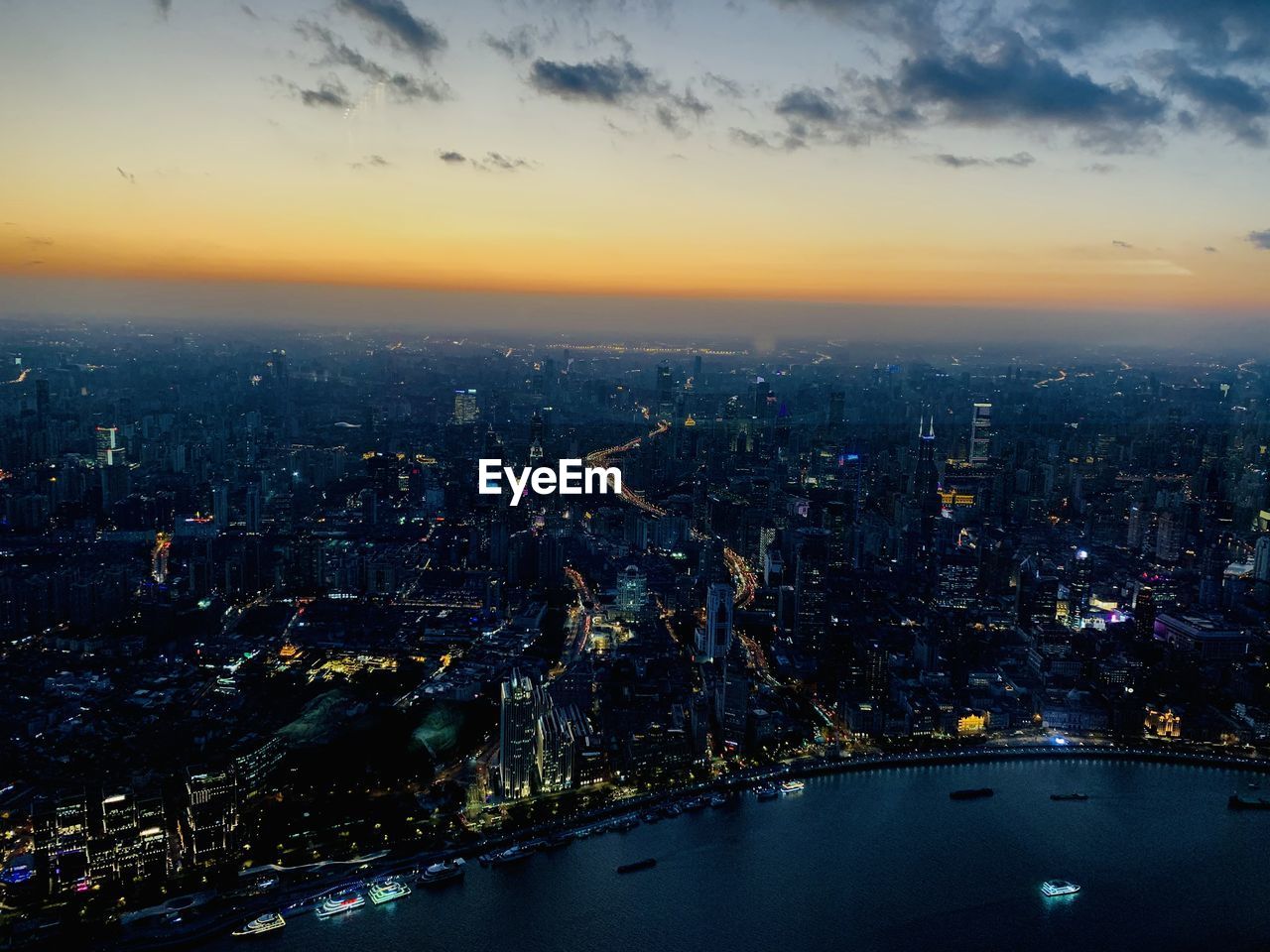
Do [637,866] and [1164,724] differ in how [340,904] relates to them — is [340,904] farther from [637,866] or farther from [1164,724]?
[1164,724]

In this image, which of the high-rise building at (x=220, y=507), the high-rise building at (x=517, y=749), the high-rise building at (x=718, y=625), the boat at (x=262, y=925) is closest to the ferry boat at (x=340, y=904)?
the boat at (x=262, y=925)

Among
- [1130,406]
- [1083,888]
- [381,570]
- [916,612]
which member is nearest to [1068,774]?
[1083,888]

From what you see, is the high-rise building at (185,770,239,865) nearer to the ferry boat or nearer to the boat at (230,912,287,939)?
the boat at (230,912,287,939)

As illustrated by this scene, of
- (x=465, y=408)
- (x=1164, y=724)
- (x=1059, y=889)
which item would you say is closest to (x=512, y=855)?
(x=1059, y=889)

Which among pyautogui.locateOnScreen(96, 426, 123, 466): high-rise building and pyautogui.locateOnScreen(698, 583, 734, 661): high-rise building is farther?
pyautogui.locateOnScreen(96, 426, 123, 466): high-rise building

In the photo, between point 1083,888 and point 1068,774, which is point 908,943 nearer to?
point 1083,888

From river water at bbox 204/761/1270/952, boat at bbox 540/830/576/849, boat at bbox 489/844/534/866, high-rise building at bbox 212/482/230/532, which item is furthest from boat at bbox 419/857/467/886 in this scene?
high-rise building at bbox 212/482/230/532
